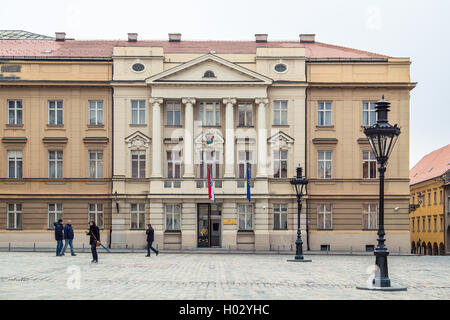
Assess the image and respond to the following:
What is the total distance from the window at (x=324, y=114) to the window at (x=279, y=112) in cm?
237

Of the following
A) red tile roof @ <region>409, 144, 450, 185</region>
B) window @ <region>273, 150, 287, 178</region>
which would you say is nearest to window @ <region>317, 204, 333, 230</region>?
window @ <region>273, 150, 287, 178</region>

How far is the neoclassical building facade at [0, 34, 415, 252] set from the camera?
52625 millimetres

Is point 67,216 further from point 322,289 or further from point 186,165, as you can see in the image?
point 322,289

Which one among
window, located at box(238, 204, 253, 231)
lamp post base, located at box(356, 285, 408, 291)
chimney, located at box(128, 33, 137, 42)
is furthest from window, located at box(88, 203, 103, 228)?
lamp post base, located at box(356, 285, 408, 291)

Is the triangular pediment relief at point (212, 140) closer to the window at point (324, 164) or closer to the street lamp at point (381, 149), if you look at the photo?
the window at point (324, 164)

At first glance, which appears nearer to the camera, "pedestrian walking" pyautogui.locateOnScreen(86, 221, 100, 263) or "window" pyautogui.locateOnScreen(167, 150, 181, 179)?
"pedestrian walking" pyautogui.locateOnScreen(86, 221, 100, 263)

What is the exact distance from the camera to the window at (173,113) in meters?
53.6

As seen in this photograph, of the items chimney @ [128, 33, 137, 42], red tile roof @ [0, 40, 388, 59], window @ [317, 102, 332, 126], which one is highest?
chimney @ [128, 33, 137, 42]

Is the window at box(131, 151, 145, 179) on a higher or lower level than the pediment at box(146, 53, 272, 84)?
lower

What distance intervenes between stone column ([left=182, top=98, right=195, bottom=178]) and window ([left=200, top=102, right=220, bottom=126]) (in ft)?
2.95

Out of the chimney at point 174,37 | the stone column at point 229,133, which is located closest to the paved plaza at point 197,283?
the stone column at point 229,133

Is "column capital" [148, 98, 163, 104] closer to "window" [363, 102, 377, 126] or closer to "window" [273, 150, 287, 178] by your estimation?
"window" [273, 150, 287, 178]

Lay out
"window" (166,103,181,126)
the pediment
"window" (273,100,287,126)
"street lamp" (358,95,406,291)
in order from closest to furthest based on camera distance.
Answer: "street lamp" (358,95,406,291) → the pediment → "window" (166,103,181,126) → "window" (273,100,287,126)

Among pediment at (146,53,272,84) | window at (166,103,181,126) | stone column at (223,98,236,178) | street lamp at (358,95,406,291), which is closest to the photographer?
street lamp at (358,95,406,291)
